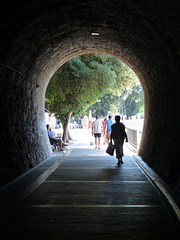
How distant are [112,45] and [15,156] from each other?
6.85 metres

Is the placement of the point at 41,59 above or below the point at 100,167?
above

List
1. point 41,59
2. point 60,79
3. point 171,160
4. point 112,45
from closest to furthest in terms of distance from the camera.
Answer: point 171,160 → point 41,59 → point 112,45 → point 60,79

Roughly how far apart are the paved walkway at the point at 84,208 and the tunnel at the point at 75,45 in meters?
0.96

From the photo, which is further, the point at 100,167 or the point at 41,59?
the point at 41,59

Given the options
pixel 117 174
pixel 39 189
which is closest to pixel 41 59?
pixel 117 174

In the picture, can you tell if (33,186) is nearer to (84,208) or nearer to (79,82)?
(84,208)

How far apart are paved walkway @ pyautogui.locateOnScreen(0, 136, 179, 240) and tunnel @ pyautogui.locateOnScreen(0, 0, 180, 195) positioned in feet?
3.16

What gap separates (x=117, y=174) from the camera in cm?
1062

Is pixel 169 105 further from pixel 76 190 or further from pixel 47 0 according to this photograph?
pixel 47 0

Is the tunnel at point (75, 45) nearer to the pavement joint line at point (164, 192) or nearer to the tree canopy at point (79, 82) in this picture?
the pavement joint line at point (164, 192)

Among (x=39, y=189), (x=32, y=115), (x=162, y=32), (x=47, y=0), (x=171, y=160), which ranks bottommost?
(x=39, y=189)

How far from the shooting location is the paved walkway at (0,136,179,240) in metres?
5.12

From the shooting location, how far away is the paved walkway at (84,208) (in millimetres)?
5117

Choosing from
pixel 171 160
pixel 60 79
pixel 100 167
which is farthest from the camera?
pixel 60 79
